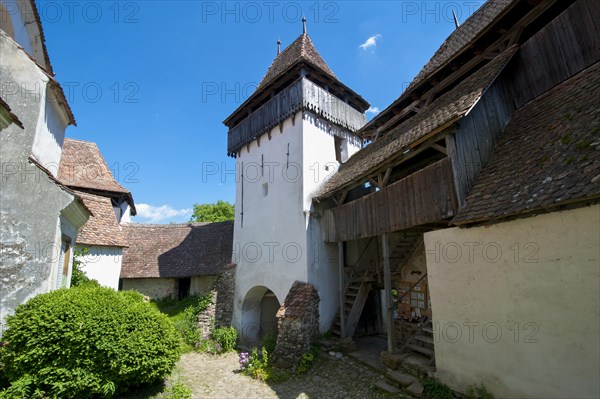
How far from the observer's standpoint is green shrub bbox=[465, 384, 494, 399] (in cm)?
580

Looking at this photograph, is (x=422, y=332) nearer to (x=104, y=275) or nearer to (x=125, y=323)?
(x=125, y=323)

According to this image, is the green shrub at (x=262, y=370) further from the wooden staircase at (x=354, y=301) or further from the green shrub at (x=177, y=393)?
the wooden staircase at (x=354, y=301)

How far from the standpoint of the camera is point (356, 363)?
941 centimetres

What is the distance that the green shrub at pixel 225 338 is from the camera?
12969mm

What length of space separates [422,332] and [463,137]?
18.4 ft

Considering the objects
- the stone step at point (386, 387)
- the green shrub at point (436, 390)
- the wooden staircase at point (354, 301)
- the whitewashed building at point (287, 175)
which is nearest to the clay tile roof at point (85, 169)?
the whitewashed building at point (287, 175)

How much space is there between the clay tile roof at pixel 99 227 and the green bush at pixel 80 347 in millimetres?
7582

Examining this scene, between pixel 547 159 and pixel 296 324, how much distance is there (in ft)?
27.4

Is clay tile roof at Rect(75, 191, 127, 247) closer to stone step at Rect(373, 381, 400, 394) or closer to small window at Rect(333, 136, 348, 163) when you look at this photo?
small window at Rect(333, 136, 348, 163)

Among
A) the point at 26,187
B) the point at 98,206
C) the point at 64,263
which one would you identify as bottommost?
the point at 64,263

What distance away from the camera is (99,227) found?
47.8 feet

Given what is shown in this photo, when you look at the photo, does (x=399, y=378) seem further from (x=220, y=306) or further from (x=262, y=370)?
(x=220, y=306)

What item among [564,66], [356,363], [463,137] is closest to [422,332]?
[356,363]

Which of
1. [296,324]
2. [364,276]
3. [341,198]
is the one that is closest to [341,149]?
[341,198]
